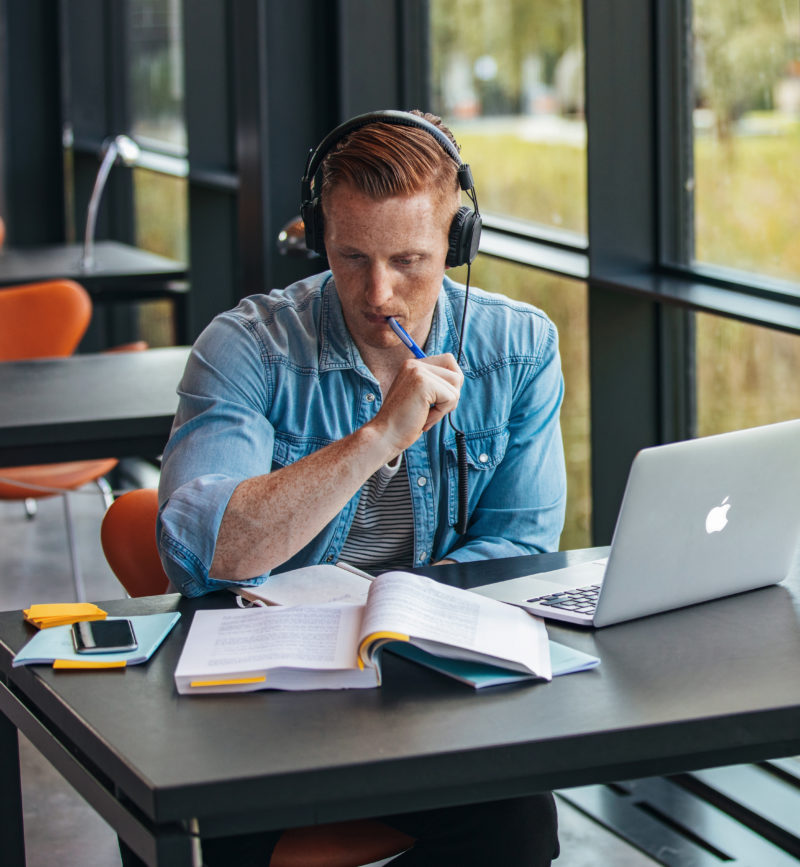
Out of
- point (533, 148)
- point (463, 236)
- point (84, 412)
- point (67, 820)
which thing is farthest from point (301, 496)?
point (533, 148)

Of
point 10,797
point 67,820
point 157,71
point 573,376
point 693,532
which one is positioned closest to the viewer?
point 693,532

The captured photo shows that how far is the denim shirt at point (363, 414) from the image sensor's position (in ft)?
5.81

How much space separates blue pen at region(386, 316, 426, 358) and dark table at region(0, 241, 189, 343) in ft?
9.67

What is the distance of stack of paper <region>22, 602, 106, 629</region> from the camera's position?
59.0 inches

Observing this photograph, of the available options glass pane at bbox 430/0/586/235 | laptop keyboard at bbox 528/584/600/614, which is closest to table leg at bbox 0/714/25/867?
laptop keyboard at bbox 528/584/600/614

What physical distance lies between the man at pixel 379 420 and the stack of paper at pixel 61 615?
5.3 inches

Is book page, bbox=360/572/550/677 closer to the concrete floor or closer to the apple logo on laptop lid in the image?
the apple logo on laptop lid

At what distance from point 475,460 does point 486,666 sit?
25.0 inches

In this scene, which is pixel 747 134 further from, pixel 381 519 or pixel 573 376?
pixel 381 519

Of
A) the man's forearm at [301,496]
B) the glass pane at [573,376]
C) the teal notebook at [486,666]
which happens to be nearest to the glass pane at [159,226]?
the glass pane at [573,376]

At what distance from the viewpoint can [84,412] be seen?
269 cm

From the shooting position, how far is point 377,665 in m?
1.30

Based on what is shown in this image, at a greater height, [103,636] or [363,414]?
→ [363,414]

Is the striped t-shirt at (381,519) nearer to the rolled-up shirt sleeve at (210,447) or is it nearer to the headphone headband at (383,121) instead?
the rolled-up shirt sleeve at (210,447)
